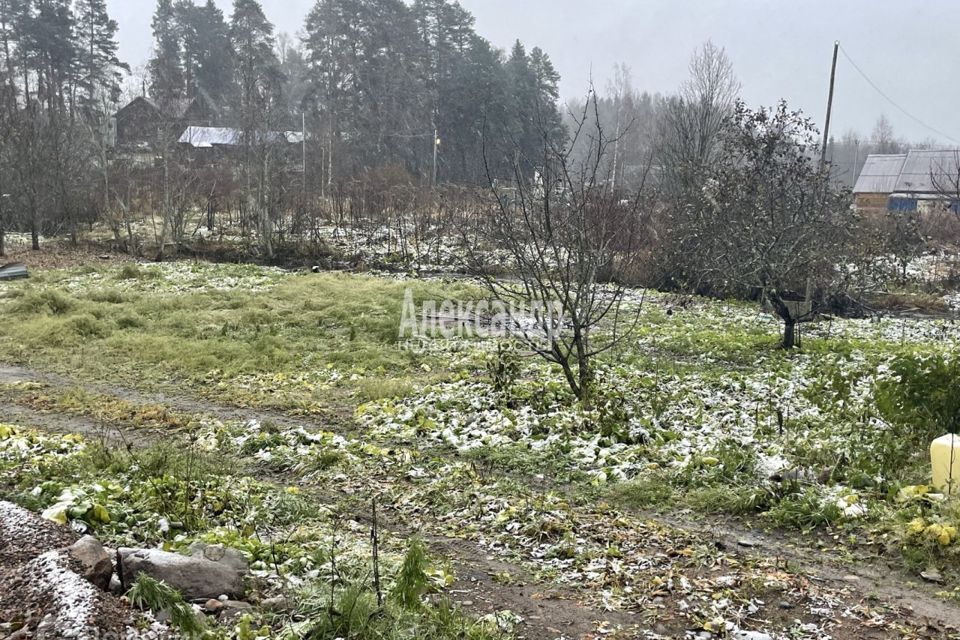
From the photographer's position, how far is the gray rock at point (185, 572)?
11.7 feet

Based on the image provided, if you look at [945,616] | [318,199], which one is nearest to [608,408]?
[945,616]

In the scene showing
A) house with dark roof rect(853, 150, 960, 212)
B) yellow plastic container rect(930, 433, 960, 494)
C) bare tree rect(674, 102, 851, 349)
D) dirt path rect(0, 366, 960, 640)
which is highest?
house with dark roof rect(853, 150, 960, 212)

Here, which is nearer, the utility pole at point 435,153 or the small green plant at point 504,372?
the small green plant at point 504,372

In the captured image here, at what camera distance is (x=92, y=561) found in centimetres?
348

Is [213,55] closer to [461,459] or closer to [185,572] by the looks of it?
[461,459]

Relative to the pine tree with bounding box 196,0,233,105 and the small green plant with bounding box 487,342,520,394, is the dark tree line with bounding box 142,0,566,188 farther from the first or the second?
the small green plant with bounding box 487,342,520,394

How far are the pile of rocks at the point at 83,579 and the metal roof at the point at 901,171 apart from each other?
4314cm

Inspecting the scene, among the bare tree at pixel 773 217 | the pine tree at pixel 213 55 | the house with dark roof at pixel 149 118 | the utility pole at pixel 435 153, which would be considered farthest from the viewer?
the pine tree at pixel 213 55

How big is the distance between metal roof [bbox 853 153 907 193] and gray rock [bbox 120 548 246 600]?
4428 centimetres

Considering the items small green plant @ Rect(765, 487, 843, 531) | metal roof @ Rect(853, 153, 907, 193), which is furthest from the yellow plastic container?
metal roof @ Rect(853, 153, 907, 193)

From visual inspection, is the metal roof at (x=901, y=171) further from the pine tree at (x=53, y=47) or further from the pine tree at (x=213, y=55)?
the pine tree at (x=53, y=47)

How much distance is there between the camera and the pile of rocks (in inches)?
118

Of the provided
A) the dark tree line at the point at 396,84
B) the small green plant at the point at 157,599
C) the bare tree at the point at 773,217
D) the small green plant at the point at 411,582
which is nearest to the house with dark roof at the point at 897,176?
the dark tree line at the point at 396,84

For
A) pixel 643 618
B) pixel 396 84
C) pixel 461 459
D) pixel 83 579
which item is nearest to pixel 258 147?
pixel 396 84
